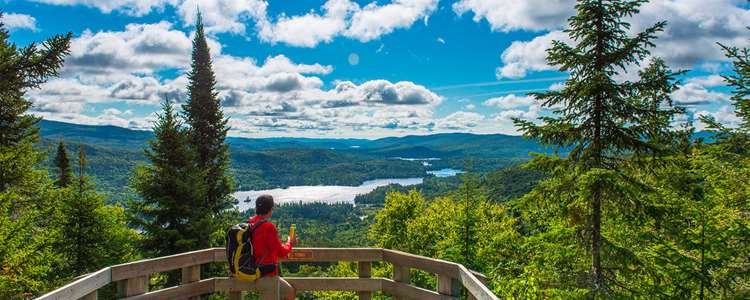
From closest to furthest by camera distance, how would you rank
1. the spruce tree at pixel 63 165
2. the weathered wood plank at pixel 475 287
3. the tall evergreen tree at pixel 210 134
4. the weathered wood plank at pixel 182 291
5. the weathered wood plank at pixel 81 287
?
the weathered wood plank at pixel 475 287
the weathered wood plank at pixel 81 287
the weathered wood plank at pixel 182 291
the tall evergreen tree at pixel 210 134
the spruce tree at pixel 63 165

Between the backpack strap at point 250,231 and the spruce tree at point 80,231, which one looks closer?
the backpack strap at point 250,231

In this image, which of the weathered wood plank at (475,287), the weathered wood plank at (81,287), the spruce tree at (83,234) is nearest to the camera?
the weathered wood plank at (475,287)

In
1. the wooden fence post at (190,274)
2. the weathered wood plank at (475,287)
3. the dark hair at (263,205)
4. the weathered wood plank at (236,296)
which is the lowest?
the weathered wood plank at (236,296)

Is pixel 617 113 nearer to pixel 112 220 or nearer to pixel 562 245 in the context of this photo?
pixel 562 245

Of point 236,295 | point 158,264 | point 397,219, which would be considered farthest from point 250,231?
point 397,219

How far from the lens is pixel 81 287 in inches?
176

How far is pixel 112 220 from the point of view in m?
21.5

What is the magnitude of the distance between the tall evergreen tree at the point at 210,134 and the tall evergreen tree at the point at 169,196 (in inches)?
209

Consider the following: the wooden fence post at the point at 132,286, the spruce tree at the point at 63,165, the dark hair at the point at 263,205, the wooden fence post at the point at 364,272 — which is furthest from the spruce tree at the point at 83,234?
the dark hair at the point at 263,205

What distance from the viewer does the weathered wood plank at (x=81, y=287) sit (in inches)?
161

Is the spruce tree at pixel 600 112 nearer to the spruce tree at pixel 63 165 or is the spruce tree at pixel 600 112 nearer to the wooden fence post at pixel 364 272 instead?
the wooden fence post at pixel 364 272

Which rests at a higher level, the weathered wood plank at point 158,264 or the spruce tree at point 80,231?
the weathered wood plank at point 158,264

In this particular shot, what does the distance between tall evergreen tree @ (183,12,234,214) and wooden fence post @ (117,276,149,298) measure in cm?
1788

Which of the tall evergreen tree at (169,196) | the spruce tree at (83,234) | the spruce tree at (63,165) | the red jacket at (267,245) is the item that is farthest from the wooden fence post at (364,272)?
the spruce tree at (63,165)
